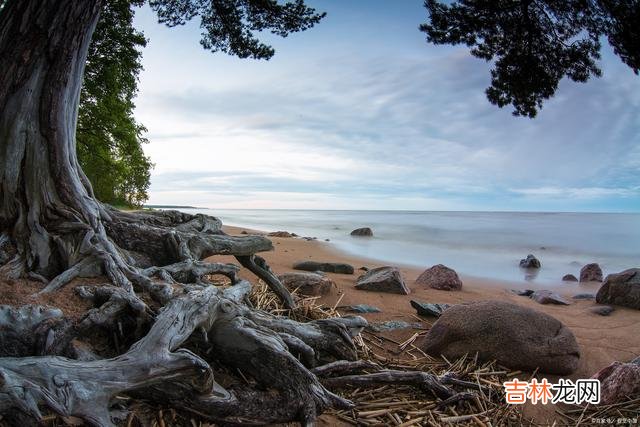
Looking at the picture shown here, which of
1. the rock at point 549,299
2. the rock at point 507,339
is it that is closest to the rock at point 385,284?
the rock at point 507,339

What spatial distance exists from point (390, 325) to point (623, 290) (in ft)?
17.8

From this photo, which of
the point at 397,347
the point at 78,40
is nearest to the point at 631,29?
the point at 397,347

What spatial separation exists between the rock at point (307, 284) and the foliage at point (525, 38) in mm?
4090

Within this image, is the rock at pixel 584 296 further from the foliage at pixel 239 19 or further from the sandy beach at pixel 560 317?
the foliage at pixel 239 19

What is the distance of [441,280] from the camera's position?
31.0 ft

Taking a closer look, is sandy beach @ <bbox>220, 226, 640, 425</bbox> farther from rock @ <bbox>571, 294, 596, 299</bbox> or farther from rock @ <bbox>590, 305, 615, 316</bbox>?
Result: rock @ <bbox>571, 294, 596, 299</bbox>

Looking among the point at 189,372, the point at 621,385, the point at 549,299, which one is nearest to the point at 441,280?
the point at 549,299

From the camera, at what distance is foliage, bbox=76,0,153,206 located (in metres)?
11.7

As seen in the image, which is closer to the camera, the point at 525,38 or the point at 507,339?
the point at 507,339

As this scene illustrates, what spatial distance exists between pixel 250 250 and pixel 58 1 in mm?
3278

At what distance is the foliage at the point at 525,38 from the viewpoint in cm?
609

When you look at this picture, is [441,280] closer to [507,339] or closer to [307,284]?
[307,284]

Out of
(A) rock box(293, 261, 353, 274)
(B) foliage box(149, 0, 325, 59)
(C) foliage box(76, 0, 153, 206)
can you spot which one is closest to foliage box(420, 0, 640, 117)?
(B) foliage box(149, 0, 325, 59)

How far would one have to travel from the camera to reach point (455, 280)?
9.48 m
